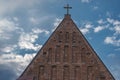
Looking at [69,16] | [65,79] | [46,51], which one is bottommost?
[65,79]

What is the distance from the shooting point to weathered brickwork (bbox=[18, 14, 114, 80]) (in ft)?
130

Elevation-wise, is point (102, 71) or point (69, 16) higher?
point (69, 16)

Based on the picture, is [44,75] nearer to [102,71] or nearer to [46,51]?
[46,51]

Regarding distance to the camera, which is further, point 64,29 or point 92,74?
point 64,29

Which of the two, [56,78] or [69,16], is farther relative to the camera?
[69,16]

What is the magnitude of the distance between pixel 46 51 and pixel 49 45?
29.6 inches

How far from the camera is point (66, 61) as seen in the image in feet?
133

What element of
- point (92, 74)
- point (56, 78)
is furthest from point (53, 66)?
point (92, 74)

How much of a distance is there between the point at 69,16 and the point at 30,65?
266 inches

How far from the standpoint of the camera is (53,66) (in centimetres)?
4019

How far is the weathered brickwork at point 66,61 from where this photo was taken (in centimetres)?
3959

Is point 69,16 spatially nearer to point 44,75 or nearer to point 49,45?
point 49,45

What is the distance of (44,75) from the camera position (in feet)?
130

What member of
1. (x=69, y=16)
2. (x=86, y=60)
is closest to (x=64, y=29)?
(x=69, y=16)
